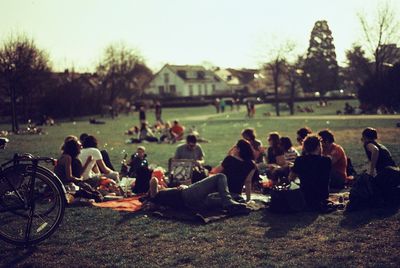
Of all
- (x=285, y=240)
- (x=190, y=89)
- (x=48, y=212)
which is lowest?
(x=285, y=240)

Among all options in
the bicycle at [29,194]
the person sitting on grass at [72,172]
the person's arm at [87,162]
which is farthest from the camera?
the person's arm at [87,162]

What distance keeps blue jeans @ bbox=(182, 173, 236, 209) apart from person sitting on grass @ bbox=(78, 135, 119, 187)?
8.85ft

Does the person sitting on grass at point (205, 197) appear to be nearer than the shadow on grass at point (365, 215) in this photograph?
No

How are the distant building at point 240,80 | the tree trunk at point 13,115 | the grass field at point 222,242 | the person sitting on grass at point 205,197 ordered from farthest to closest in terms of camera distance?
the distant building at point 240,80 < the tree trunk at point 13,115 < the person sitting on grass at point 205,197 < the grass field at point 222,242

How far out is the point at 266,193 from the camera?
29.7 ft

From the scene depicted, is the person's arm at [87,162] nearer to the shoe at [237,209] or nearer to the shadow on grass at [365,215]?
the shoe at [237,209]

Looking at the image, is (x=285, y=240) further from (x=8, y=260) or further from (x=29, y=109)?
(x=29, y=109)

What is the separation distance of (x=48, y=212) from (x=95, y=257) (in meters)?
1.00

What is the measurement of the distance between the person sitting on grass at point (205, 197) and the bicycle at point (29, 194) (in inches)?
85.7

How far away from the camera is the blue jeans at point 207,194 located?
24.4 ft

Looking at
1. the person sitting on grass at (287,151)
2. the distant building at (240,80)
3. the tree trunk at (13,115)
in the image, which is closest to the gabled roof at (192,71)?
the distant building at (240,80)

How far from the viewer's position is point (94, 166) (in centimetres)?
1027

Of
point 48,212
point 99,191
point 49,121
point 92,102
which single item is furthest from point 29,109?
point 48,212

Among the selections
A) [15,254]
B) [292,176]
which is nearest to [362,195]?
[292,176]
